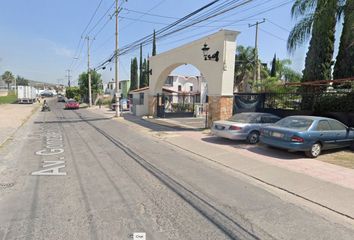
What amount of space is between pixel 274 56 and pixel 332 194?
44.6m

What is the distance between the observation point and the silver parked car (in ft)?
36.6

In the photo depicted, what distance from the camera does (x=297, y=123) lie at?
31.1 ft

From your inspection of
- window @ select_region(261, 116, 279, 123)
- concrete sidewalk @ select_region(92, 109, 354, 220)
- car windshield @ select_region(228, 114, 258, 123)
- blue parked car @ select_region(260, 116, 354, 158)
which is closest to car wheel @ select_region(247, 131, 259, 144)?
concrete sidewalk @ select_region(92, 109, 354, 220)

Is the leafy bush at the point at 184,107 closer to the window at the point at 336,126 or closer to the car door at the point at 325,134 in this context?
the window at the point at 336,126

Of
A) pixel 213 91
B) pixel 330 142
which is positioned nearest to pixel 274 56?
pixel 213 91

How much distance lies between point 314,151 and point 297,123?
112 centimetres

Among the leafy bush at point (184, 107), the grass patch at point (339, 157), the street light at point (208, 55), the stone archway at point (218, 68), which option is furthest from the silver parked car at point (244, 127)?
the leafy bush at point (184, 107)

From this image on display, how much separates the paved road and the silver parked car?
3.20 meters

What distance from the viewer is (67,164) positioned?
7.73 meters

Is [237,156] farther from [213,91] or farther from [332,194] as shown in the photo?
[213,91]

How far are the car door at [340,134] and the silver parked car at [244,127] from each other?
262 cm

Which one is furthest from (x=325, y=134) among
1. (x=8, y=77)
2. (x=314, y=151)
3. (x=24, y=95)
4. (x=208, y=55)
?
(x=8, y=77)

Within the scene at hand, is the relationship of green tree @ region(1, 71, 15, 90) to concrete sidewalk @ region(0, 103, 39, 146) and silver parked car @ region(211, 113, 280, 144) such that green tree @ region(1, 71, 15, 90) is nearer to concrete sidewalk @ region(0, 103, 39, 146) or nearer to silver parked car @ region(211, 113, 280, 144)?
concrete sidewalk @ region(0, 103, 39, 146)

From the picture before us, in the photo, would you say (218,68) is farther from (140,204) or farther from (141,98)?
Result: (141,98)
